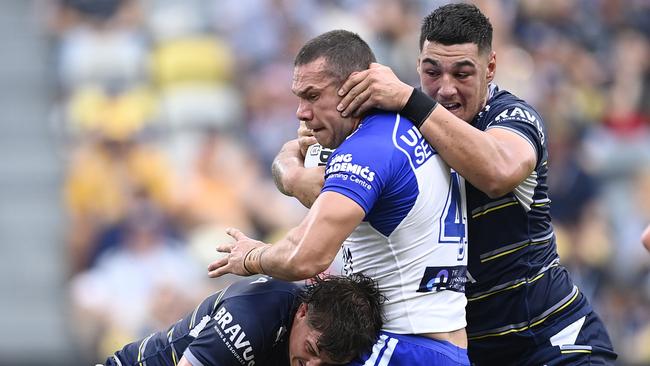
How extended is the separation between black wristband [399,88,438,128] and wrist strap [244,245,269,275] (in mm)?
907

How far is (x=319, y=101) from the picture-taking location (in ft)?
18.3

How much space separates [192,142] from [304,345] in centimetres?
802

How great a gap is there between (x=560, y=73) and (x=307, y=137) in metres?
7.63

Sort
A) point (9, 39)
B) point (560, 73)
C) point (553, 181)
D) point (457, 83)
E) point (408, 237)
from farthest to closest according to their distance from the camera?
point (9, 39)
point (560, 73)
point (553, 181)
point (457, 83)
point (408, 237)

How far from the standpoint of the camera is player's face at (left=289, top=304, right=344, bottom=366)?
219 inches

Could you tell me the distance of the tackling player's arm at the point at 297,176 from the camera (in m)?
5.91

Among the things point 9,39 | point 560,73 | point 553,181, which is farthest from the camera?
point 9,39

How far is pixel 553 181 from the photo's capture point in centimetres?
1233

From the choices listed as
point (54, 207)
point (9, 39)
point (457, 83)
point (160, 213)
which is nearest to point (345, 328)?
point (457, 83)

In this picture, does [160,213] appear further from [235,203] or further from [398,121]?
[398,121]

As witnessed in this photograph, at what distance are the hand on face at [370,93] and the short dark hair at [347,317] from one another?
2.65 ft

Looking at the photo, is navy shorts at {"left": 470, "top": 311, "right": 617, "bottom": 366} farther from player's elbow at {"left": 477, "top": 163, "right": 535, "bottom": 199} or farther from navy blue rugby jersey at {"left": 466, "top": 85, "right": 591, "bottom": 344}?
player's elbow at {"left": 477, "top": 163, "right": 535, "bottom": 199}

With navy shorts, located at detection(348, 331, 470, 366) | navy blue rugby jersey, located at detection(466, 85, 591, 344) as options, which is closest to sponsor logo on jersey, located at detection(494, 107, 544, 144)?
navy blue rugby jersey, located at detection(466, 85, 591, 344)

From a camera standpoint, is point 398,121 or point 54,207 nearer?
point 398,121
